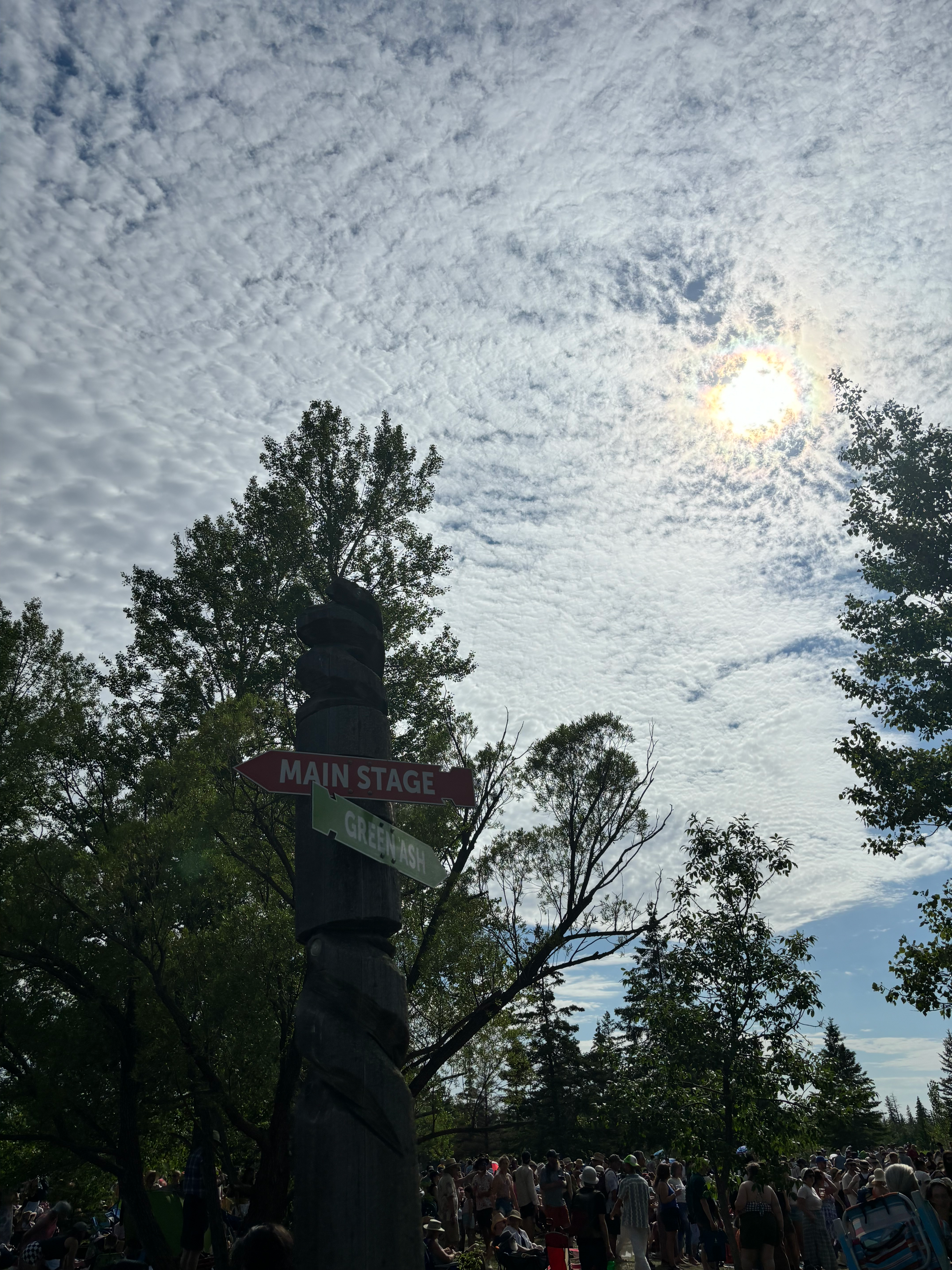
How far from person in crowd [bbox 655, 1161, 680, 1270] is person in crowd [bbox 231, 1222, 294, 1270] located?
10.7 m

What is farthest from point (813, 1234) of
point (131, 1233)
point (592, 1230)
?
point (131, 1233)

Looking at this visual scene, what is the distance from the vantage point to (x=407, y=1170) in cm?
449

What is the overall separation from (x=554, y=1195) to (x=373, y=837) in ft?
36.1

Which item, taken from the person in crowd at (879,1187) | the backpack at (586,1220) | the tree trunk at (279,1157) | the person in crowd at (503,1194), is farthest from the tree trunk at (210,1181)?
the person in crowd at (879,1187)

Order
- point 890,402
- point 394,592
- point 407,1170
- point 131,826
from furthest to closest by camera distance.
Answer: point 890,402 → point 394,592 → point 131,826 → point 407,1170

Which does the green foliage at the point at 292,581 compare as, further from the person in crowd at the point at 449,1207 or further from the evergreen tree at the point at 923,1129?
the evergreen tree at the point at 923,1129

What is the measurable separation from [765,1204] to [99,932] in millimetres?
7671

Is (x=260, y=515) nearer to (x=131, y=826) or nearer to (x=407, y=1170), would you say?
(x=131, y=826)

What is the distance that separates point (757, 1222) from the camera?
9.12 m

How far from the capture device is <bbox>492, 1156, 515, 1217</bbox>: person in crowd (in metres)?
13.6

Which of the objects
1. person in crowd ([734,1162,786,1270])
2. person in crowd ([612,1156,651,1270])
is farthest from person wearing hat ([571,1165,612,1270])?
person in crowd ([734,1162,786,1270])

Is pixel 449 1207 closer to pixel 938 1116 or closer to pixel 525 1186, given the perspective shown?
pixel 525 1186

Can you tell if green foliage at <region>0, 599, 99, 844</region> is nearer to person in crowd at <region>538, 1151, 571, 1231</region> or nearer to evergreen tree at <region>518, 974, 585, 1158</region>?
person in crowd at <region>538, 1151, 571, 1231</region>

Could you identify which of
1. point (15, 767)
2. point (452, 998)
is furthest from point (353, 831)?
point (15, 767)
